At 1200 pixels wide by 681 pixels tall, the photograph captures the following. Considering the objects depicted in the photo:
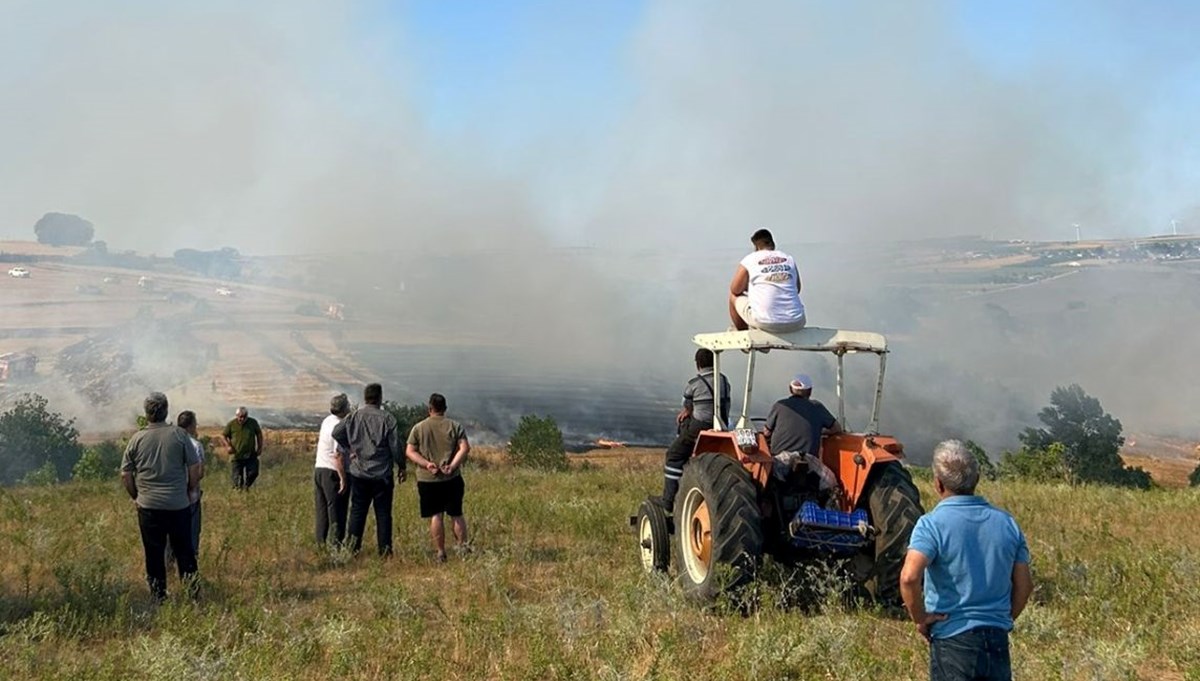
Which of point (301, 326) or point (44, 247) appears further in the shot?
point (44, 247)

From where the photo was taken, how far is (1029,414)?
85.2 meters

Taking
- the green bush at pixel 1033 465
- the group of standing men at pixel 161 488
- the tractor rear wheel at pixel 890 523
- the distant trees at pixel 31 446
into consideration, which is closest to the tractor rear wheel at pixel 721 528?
the tractor rear wheel at pixel 890 523

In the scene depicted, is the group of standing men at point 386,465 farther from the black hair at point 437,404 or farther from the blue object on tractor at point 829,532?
the blue object on tractor at point 829,532

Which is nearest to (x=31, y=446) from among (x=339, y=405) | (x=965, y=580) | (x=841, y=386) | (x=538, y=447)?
(x=538, y=447)

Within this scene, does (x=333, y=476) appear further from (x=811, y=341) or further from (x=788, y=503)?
(x=811, y=341)

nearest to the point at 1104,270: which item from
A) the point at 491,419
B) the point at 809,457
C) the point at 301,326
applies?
the point at 491,419

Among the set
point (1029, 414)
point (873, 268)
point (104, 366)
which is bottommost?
point (1029, 414)

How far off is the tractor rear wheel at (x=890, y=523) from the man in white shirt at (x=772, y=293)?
4.07 ft

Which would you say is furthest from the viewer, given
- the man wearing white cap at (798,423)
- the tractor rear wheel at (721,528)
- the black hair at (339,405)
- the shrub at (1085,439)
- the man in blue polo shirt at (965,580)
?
the shrub at (1085,439)

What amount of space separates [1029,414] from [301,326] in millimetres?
72937

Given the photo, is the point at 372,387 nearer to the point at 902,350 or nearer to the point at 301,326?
the point at 301,326

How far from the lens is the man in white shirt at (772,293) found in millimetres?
6012

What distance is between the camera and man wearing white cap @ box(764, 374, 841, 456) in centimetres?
593

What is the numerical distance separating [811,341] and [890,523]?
4.53ft
